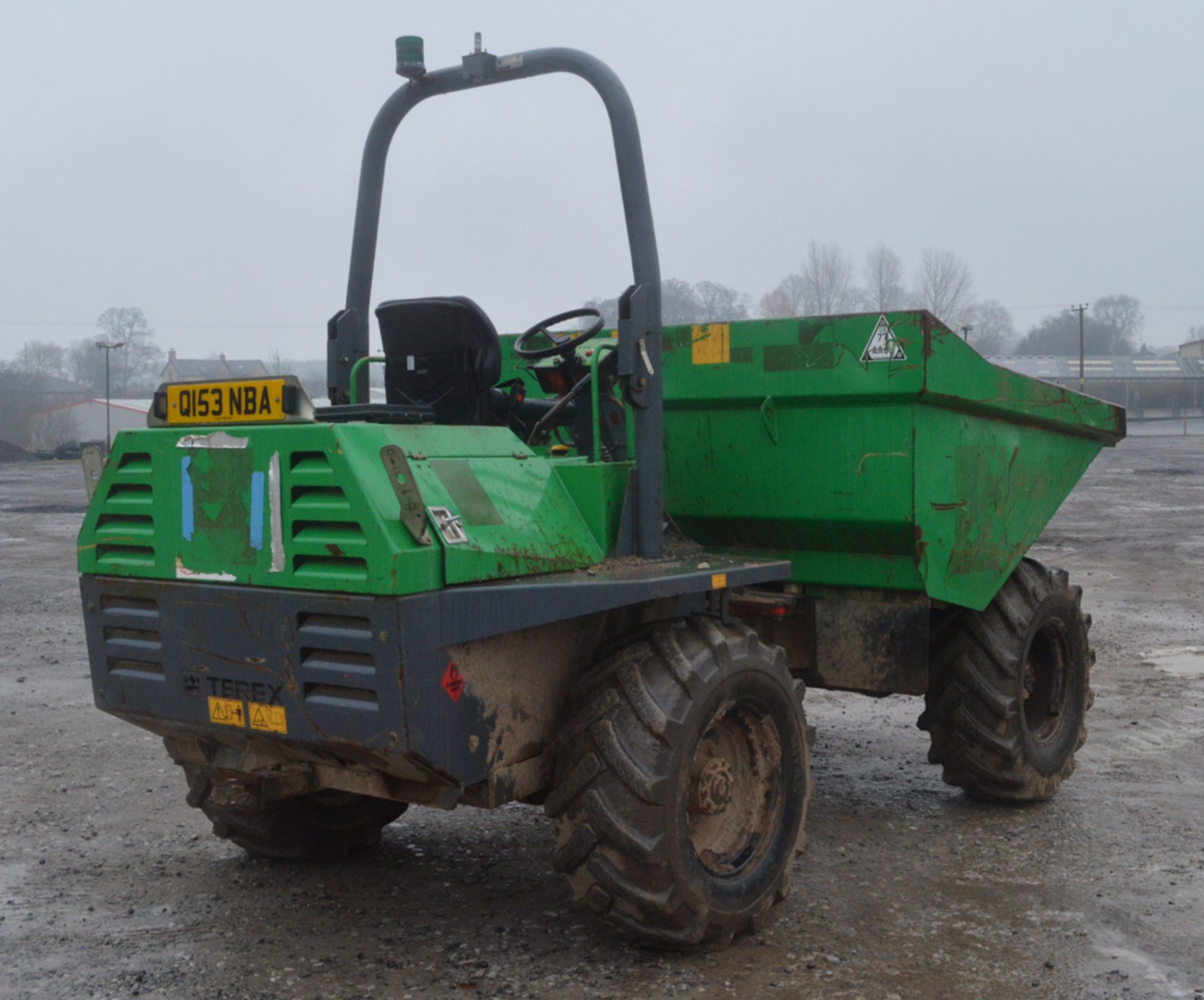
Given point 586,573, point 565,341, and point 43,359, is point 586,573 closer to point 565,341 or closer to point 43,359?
point 565,341

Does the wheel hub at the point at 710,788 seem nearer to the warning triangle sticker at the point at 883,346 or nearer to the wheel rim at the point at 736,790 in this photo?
the wheel rim at the point at 736,790

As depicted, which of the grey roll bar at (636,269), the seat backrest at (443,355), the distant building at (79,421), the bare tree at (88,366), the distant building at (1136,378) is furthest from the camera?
the bare tree at (88,366)

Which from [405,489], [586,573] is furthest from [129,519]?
[586,573]

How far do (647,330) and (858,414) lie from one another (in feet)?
3.50

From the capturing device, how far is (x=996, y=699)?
16.8 feet

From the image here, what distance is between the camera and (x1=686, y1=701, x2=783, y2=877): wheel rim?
3.91m

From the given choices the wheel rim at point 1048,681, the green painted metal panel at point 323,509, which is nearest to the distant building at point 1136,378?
the wheel rim at point 1048,681

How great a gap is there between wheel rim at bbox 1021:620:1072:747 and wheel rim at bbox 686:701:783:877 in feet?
6.62

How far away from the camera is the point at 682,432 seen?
16.1 ft

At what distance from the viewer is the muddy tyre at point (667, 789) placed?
3508 mm

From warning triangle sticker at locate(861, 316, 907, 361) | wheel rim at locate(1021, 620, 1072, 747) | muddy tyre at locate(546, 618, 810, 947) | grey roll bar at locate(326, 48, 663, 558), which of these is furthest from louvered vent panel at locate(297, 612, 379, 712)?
wheel rim at locate(1021, 620, 1072, 747)

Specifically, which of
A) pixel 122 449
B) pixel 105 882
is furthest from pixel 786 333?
pixel 105 882

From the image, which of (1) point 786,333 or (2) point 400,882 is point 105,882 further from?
(1) point 786,333

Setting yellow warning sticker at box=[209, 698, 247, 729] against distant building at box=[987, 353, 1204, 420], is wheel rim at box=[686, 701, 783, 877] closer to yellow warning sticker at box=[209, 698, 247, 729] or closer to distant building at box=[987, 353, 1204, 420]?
yellow warning sticker at box=[209, 698, 247, 729]
